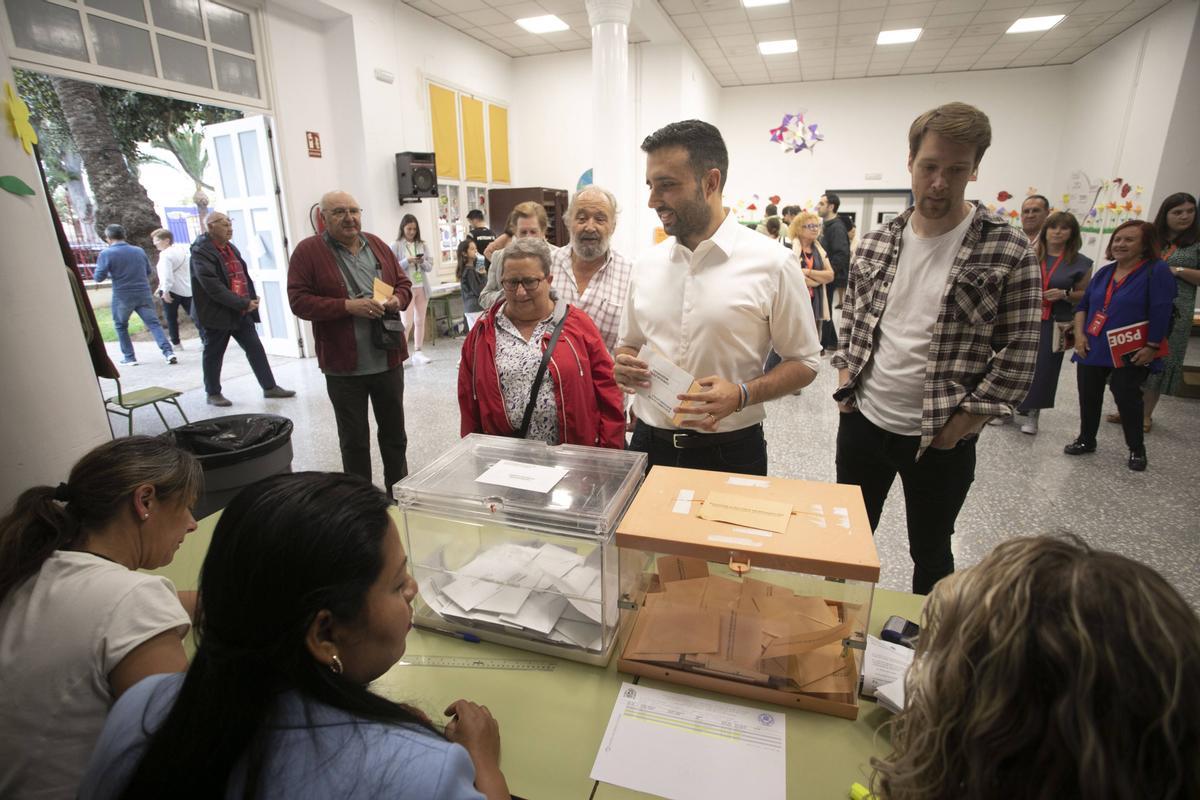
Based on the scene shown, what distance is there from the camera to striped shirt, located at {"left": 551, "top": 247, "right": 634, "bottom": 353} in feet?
8.04

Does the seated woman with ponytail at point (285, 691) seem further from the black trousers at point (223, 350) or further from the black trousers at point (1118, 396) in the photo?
the black trousers at point (223, 350)

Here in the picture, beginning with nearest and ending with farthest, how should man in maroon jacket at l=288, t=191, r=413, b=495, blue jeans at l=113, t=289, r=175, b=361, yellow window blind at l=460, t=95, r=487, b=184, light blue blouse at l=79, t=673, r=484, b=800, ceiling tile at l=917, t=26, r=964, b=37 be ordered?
light blue blouse at l=79, t=673, r=484, b=800 → man in maroon jacket at l=288, t=191, r=413, b=495 → blue jeans at l=113, t=289, r=175, b=361 → ceiling tile at l=917, t=26, r=964, b=37 → yellow window blind at l=460, t=95, r=487, b=184

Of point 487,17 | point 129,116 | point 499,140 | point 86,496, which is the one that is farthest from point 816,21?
point 129,116

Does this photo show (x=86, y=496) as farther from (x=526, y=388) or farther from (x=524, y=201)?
(x=524, y=201)

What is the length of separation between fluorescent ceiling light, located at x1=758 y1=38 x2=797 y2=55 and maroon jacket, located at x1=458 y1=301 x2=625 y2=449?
24.5 feet

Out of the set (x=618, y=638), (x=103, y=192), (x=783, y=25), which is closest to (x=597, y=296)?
(x=618, y=638)

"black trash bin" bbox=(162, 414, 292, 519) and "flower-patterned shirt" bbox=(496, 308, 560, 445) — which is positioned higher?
"flower-patterned shirt" bbox=(496, 308, 560, 445)

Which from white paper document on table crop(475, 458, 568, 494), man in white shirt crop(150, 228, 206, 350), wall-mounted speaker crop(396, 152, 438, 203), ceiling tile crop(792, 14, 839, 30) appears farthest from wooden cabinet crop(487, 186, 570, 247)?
white paper document on table crop(475, 458, 568, 494)

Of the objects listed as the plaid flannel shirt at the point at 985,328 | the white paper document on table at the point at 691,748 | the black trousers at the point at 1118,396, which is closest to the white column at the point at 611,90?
the black trousers at the point at 1118,396

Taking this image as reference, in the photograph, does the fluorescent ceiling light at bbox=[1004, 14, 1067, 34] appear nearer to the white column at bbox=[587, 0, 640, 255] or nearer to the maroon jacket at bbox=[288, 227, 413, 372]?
the white column at bbox=[587, 0, 640, 255]

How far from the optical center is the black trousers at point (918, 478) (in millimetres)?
1599

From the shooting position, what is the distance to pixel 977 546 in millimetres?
2711

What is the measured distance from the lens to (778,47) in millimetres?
7785

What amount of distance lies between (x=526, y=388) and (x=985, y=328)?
1249 mm
